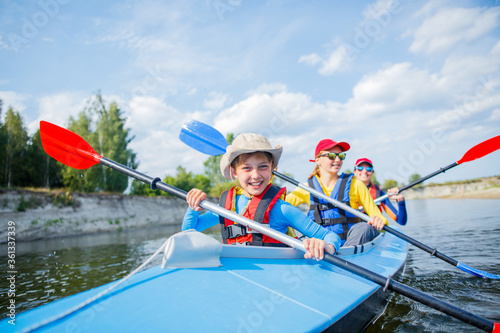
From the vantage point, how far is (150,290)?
1476 mm

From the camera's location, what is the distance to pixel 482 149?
4859 mm

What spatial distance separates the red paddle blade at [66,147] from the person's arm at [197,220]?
1.10 metres

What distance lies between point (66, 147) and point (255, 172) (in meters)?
2.07

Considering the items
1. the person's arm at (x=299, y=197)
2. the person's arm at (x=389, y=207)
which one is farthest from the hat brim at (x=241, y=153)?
the person's arm at (x=389, y=207)

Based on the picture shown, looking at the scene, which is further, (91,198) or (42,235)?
(91,198)

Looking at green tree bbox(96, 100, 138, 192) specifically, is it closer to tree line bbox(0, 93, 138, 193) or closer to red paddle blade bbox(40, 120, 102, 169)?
tree line bbox(0, 93, 138, 193)

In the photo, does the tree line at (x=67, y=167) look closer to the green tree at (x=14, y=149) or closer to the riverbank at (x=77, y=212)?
the green tree at (x=14, y=149)

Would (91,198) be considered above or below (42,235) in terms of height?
above

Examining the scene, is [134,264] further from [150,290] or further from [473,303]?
[473,303]

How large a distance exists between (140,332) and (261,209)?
1.32m

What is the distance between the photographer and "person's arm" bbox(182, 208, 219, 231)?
2646 millimetres

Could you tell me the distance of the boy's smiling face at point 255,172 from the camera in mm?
2301

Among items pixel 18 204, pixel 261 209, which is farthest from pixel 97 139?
pixel 261 209

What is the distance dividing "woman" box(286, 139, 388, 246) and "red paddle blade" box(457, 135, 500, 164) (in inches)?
98.1
